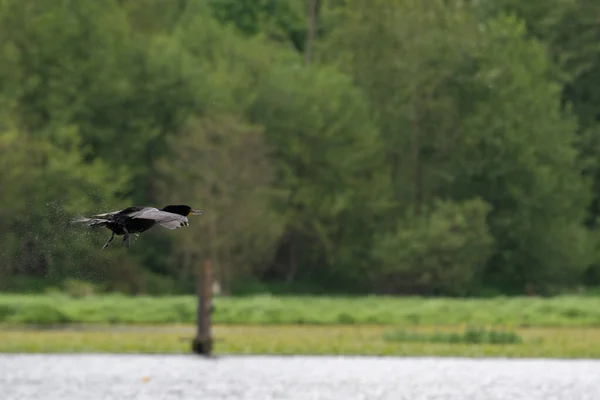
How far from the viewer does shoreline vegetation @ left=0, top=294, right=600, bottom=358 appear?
51.0 meters

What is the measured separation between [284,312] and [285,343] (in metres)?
9.66

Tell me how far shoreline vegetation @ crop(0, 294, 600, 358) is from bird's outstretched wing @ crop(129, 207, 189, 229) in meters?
42.7

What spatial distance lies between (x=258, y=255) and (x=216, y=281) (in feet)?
9.24

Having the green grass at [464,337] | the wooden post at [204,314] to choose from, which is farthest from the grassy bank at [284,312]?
the wooden post at [204,314]

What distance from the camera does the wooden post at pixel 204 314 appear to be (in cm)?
4734

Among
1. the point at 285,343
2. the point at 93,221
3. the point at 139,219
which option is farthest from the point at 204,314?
the point at 139,219

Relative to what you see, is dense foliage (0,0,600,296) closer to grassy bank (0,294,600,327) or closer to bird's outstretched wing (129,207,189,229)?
grassy bank (0,294,600,327)

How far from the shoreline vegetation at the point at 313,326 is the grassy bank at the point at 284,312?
0.04 m

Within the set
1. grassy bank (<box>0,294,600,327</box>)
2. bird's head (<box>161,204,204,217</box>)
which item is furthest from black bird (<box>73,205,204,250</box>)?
grassy bank (<box>0,294,600,327</box>)

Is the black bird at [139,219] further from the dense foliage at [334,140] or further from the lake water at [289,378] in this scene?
the dense foliage at [334,140]

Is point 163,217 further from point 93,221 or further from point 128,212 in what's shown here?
point 93,221

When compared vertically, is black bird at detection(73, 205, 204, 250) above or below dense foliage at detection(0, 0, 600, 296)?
below

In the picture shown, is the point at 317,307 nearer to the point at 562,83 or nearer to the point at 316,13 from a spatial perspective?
the point at 562,83

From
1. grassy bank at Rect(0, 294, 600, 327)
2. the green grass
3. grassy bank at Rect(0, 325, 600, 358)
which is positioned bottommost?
grassy bank at Rect(0, 325, 600, 358)
